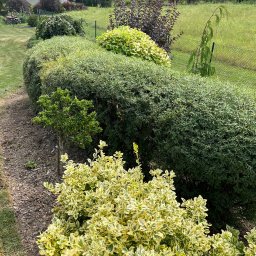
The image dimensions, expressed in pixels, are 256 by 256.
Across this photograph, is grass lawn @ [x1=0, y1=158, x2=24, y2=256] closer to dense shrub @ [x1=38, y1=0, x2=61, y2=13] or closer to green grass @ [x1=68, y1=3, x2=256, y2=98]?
green grass @ [x1=68, y1=3, x2=256, y2=98]

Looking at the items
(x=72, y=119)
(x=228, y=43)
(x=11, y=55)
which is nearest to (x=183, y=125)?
(x=72, y=119)

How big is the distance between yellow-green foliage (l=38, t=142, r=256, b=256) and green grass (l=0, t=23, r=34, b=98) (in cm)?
664

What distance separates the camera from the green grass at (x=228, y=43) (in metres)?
11.0

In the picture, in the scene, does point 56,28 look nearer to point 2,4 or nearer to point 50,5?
point 50,5

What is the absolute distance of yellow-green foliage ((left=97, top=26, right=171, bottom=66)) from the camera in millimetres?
6977

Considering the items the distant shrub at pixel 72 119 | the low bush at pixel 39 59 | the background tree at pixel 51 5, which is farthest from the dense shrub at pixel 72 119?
the background tree at pixel 51 5

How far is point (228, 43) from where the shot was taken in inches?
568

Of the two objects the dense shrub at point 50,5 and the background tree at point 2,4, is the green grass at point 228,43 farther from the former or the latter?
the background tree at point 2,4

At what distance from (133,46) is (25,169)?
3.36m

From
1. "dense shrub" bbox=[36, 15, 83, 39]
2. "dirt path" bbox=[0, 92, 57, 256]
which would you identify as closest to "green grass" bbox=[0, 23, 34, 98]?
"dense shrub" bbox=[36, 15, 83, 39]

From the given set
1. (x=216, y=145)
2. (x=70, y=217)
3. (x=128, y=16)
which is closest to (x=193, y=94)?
(x=216, y=145)

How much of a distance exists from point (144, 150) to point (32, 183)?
169 centimetres

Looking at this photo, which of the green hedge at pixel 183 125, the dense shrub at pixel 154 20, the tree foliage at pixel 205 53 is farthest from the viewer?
the dense shrub at pixel 154 20

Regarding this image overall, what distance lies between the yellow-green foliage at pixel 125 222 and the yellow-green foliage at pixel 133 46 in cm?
Answer: 423
